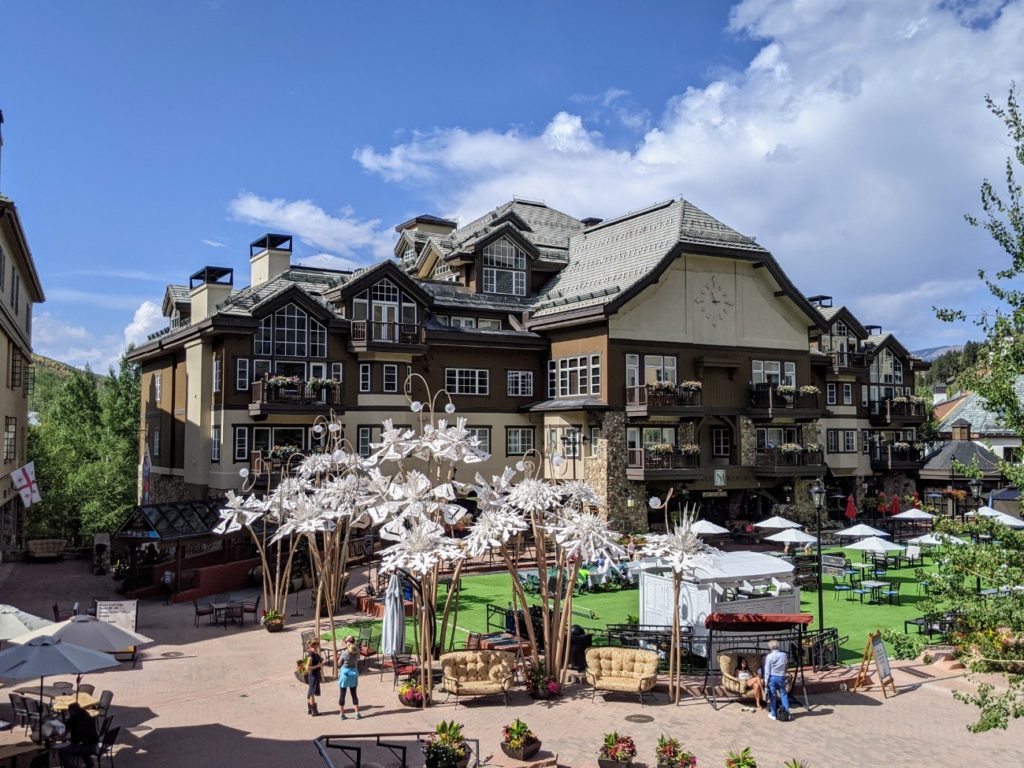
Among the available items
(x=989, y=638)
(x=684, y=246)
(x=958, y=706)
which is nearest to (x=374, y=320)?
(x=684, y=246)

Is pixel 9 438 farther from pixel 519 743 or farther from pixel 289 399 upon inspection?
pixel 519 743

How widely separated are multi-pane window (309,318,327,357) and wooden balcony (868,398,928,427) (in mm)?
34490

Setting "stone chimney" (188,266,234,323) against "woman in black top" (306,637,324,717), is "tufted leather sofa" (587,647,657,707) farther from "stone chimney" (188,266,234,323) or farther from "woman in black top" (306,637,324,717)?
"stone chimney" (188,266,234,323)

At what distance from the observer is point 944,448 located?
2244 inches

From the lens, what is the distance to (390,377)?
40.8 m

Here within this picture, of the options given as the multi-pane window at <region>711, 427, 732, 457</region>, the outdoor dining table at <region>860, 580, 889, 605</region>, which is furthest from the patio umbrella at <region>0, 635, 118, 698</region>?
the multi-pane window at <region>711, 427, 732, 457</region>

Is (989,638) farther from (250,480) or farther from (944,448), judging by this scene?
(944,448)

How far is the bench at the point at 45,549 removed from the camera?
128 ft

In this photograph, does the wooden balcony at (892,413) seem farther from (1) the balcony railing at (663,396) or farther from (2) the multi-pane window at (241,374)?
(2) the multi-pane window at (241,374)

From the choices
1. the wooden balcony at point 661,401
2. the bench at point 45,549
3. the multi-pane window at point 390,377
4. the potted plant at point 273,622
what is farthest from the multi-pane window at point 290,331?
the potted plant at point 273,622

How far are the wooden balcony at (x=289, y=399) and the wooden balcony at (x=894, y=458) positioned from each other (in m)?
33.9

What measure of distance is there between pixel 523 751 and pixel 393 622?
6.75 m

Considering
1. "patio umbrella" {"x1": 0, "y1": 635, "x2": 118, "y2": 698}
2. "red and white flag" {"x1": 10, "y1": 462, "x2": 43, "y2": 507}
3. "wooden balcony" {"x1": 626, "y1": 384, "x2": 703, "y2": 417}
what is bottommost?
"patio umbrella" {"x1": 0, "y1": 635, "x2": 118, "y2": 698}

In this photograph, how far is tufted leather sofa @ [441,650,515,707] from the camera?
18.0 meters
